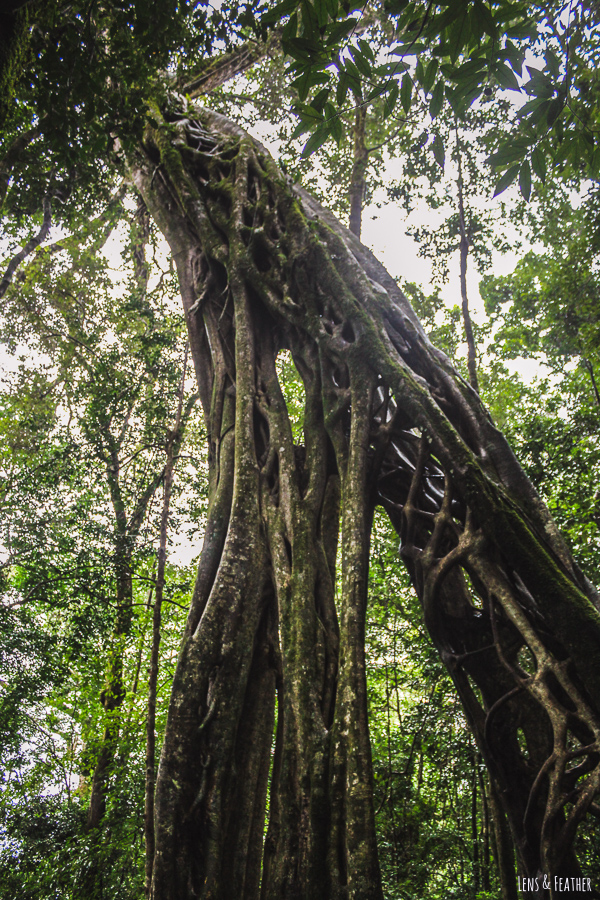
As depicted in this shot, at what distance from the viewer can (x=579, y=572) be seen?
10.3 feet

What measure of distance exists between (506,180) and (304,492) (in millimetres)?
2791

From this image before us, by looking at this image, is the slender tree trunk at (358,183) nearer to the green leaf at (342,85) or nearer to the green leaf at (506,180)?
the green leaf at (342,85)

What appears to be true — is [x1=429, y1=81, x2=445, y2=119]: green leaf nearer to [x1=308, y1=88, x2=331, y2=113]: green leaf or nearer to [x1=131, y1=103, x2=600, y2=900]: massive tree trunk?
[x1=308, y1=88, x2=331, y2=113]: green leaf

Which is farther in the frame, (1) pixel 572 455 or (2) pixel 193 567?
(2) pixel 193 567

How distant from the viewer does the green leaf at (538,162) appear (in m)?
1.48

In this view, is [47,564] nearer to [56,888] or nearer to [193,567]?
[193,567]

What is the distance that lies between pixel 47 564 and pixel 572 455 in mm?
6449

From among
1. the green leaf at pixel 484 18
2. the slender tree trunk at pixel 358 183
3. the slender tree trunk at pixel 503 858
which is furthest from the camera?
the slender tree trunk at pixel 358 183

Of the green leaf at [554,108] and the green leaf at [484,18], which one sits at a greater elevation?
the green leaf at [484,18]

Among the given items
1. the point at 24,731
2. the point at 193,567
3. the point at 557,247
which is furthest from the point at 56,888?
the point at 557,247

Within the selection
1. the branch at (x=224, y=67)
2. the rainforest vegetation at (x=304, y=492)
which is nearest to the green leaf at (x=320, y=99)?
the rainforest vegetation at (x=304, y=492)

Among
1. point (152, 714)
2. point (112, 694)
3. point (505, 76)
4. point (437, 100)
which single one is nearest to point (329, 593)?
point (152, 714)

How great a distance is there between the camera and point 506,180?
4.75 ft

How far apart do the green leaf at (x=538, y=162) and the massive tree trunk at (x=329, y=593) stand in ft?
6.17
